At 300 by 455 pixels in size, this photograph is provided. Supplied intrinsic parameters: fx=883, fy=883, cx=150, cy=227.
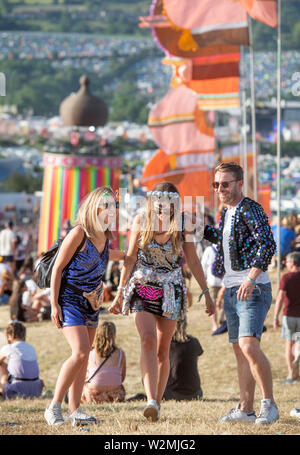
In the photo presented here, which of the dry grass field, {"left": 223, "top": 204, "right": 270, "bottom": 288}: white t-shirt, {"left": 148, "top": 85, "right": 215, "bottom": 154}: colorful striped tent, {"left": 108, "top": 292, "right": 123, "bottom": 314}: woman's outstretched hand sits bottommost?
the dry grass field

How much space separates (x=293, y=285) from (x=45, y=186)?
48.8 feet

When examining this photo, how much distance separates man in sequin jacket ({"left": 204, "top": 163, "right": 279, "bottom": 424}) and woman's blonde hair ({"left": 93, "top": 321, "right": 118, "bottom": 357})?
1.84m

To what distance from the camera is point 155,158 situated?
1770cm

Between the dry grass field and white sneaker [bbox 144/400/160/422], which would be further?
white sneaker [bbox 144/400/160/422]

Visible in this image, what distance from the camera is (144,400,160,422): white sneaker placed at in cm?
493

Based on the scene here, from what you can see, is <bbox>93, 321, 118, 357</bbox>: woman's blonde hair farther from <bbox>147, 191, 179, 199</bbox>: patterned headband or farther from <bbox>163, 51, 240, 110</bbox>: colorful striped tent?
<bbox>163, 51, 240, 110</bbox>: colorful striped tent

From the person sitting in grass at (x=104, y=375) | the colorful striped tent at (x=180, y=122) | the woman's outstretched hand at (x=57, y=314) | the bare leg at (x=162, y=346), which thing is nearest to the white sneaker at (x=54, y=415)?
the woman's outstretched hand at (x=57, y=314)

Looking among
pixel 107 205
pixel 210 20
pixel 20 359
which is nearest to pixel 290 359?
pixel 20 359

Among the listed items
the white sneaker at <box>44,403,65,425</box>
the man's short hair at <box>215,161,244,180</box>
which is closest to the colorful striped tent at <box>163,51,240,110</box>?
the man's short hair at <box>215,161,244,180</box>

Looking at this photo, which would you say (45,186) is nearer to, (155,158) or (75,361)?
(155,158)

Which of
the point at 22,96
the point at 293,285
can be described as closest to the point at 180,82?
the point at 293,285

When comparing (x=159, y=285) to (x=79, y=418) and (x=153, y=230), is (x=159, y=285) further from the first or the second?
(x=79, y=418)

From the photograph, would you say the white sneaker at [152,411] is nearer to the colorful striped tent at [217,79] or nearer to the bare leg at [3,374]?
the bare leg at [3,374]

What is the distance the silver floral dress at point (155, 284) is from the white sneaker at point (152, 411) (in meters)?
0.49
